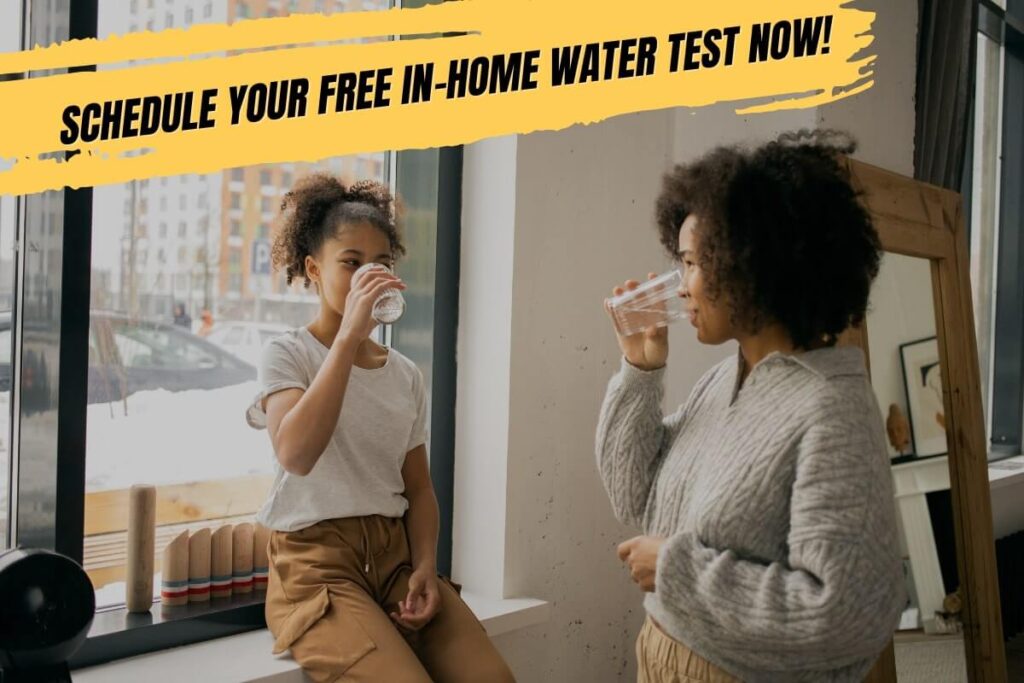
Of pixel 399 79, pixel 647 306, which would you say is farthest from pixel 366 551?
pixel 399 79

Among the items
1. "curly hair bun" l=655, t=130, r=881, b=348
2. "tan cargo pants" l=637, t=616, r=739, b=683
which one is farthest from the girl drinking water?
"curly hair bun" l=655, t=130, r=881, b=348

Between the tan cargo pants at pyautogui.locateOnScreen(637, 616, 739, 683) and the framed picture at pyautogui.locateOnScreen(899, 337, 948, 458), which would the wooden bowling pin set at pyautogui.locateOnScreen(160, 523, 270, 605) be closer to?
the tan cargo pants at pyautogui.locateOnScreen(637, 616, 739, 683)

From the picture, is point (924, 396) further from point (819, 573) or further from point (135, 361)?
point (135, 361)

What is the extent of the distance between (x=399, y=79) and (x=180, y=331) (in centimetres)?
72

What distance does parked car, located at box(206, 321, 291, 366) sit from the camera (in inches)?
72.4

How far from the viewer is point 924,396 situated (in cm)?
239

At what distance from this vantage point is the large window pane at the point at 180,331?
1679mm

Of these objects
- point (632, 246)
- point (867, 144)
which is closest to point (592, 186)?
point (632, 246)

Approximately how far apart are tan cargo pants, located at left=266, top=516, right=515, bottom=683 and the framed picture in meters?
1.34

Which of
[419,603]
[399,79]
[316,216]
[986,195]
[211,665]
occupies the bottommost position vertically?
[211,665]

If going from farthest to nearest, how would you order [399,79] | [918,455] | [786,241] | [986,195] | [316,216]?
[986,195], [918,455], [399,79], [316,216], [786,241]

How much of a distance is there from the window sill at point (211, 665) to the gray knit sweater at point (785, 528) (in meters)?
0.68

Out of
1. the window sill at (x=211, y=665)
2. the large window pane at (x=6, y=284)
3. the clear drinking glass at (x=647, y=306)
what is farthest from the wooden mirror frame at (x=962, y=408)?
the large window pane at (x=6, y=284)

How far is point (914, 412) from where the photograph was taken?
2.36 m
